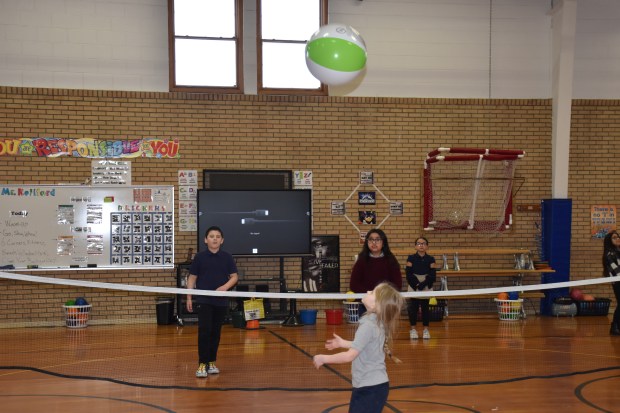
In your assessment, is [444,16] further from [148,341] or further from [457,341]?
[148,341]

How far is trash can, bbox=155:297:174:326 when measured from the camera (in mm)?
15680

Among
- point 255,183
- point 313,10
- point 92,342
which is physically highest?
point 313,10

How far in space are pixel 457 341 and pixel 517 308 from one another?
12.2 feet

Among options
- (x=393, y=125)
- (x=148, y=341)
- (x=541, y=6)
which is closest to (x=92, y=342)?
(x=148, y=341)

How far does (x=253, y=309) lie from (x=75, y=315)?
11.5ft

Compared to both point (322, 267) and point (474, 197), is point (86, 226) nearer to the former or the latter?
point (322, 267)

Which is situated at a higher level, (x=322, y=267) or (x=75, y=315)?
(x=322, y=267)

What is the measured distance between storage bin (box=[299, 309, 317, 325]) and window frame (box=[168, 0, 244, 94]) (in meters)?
Answer: 4.73

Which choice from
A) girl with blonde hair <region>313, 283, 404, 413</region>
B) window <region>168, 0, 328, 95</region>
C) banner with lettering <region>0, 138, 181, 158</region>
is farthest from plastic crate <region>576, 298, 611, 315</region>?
girl with blonde hair <region>313, 283, 404, 413</region>

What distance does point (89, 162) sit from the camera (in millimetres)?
15945

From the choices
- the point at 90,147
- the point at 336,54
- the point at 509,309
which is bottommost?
the point at 509,309

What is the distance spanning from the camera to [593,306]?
16.9 m

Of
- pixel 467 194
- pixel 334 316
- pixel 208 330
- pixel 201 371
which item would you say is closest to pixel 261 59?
pixel 467 194

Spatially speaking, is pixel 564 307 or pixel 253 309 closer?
pixel 253 309
